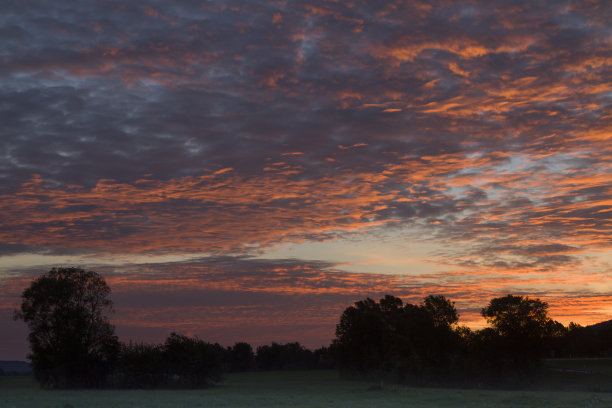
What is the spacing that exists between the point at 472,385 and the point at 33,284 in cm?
6082

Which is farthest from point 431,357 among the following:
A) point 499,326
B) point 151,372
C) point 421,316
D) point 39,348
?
point 39,348

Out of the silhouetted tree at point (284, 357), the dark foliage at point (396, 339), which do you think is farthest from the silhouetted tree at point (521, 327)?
the silhouetted tree at point (284, 357)

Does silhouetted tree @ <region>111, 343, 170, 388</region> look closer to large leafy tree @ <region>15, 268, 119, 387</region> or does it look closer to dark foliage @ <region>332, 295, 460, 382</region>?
A: large leafy tree @ <region>15, 268, 119, 387</region>

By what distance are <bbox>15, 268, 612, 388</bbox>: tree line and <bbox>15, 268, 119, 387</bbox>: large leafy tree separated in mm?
129

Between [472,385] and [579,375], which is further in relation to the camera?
[579,375]

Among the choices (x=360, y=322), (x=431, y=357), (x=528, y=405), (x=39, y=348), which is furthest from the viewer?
(x=360, y=322)

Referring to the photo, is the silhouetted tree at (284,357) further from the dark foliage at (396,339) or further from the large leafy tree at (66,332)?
the large leafy tree at (66,332)

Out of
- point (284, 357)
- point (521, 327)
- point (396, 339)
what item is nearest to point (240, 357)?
point (284, 357)

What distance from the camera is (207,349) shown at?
288 feet

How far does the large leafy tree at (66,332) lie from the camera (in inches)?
3127

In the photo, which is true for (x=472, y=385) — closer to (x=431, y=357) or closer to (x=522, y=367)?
(x=522, y=367)

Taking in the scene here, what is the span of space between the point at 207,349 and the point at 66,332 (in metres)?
19.9

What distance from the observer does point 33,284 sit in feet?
270

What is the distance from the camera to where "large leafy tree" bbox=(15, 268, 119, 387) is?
261ft
